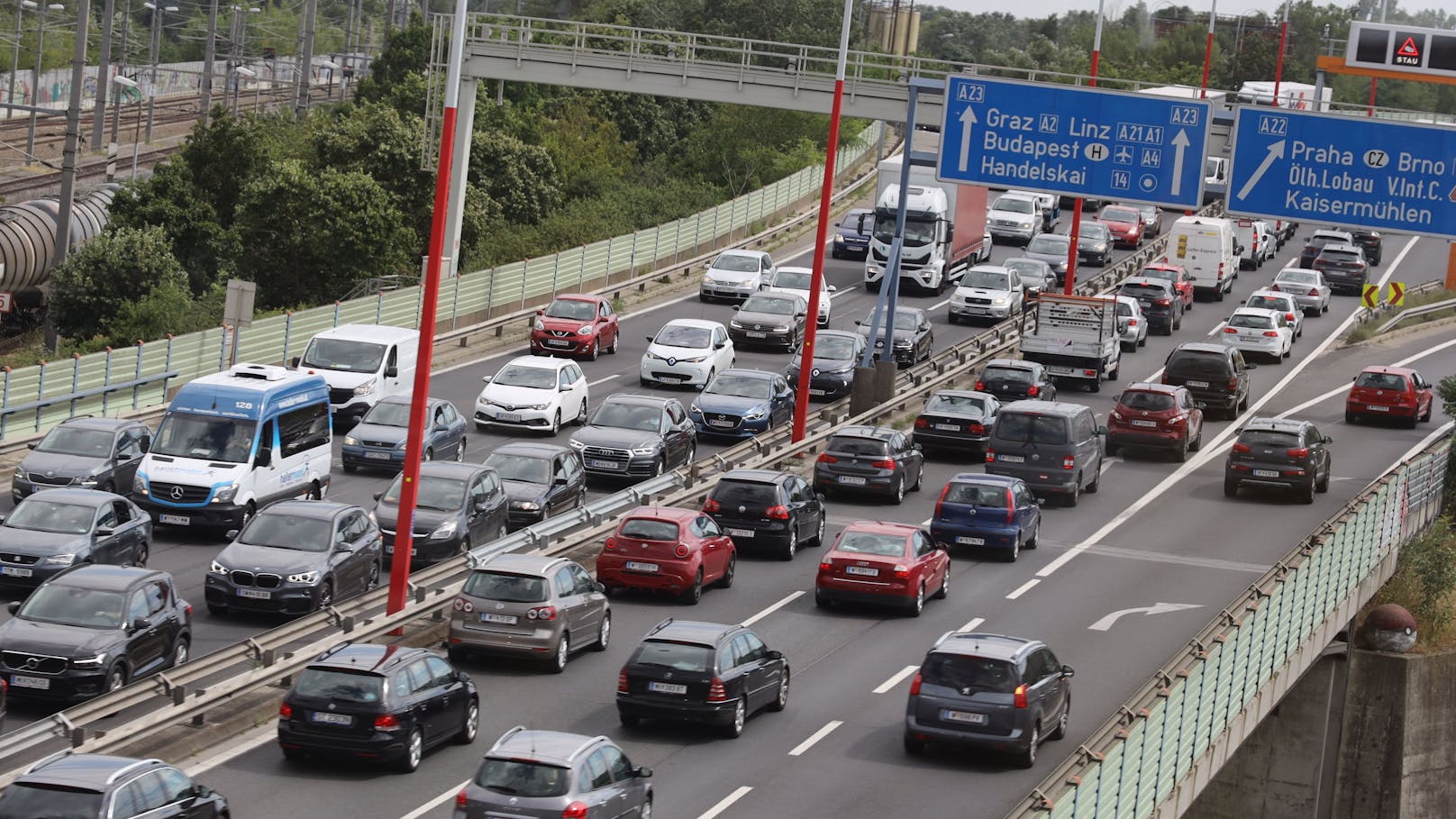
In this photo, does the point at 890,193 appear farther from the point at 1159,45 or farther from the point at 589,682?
the point at 1159,45

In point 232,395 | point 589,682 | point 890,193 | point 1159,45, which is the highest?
point 1159,45

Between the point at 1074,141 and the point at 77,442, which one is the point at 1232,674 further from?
the point at 77,442

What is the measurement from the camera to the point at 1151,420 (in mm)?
42500

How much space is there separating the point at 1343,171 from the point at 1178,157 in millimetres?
3829

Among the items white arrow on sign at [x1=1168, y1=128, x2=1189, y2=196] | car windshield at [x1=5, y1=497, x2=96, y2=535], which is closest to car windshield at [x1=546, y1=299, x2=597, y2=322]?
white arrow on sign at [x1=1168, y1=128, x2=1189, y2=196]

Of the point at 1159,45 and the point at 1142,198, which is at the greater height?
the point at 1159,45

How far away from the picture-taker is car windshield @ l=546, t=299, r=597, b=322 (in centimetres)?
4872

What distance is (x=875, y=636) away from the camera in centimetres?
2828

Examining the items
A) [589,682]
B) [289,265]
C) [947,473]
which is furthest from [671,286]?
[589,682]

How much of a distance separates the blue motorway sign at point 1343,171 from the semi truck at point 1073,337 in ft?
37.1

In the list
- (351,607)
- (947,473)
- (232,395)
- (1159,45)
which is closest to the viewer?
(351,607)

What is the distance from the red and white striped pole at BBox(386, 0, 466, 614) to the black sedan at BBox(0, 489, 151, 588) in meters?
4.07

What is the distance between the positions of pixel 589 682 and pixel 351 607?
3175 millimetres

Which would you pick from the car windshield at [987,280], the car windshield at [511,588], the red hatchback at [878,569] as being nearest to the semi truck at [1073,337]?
the car windshield at [987,280]
